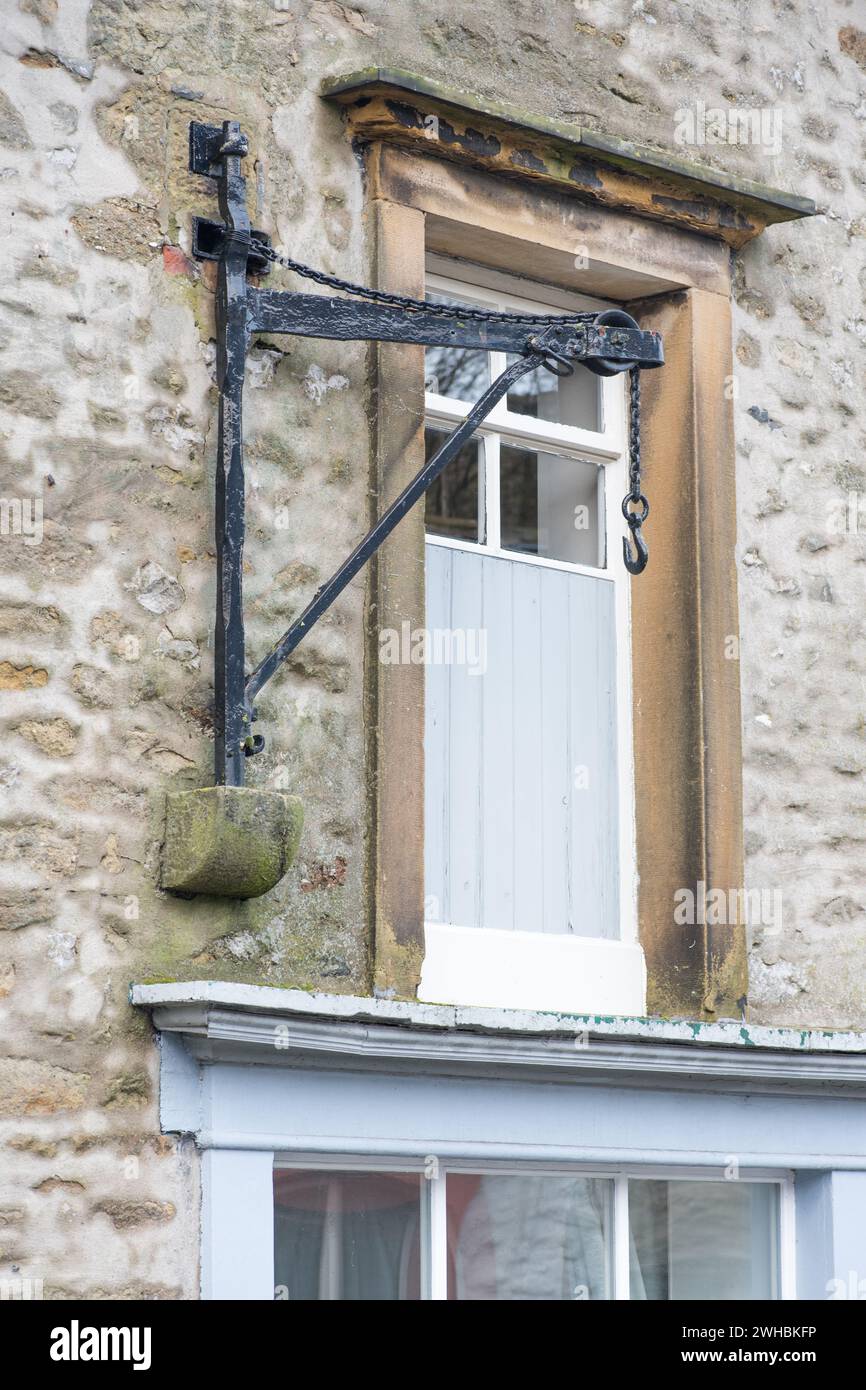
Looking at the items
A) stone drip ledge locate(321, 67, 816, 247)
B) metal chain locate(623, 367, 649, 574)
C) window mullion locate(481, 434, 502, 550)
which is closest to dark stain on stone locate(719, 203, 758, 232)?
stone drip ledge locate(321, 67, 816, 247)

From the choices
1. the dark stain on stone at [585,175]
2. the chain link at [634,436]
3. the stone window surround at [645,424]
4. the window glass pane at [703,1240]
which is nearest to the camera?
the stone window surround at [645,424]

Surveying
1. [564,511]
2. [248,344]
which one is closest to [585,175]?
[564,511]

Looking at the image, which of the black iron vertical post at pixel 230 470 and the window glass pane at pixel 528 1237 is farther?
the window glass pane at pixel 528 1237

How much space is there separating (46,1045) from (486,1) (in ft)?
10.8

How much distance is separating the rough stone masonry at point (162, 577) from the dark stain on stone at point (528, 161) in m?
0.22

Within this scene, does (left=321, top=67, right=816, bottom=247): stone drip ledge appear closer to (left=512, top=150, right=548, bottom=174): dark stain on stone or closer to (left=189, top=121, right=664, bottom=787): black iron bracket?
(left=512, top=150, right=548, bottom=174): dark stain on stone

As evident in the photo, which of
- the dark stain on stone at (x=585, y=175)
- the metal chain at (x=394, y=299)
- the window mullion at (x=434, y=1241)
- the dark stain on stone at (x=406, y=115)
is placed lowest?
the window mullion at (x=434, y=1241)

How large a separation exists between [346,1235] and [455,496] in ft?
9.80

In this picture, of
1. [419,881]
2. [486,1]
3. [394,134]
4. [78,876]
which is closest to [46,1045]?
[78,876]

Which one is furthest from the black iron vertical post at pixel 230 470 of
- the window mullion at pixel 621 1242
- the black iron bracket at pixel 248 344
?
the window mullion at pixel 621 1242

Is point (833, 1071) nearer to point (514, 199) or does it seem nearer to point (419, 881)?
point (419, 881)

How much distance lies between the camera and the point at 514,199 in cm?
618

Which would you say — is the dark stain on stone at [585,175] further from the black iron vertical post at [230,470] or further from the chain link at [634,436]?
the black iron vertical post at [230,470]

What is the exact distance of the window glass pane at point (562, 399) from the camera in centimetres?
655
